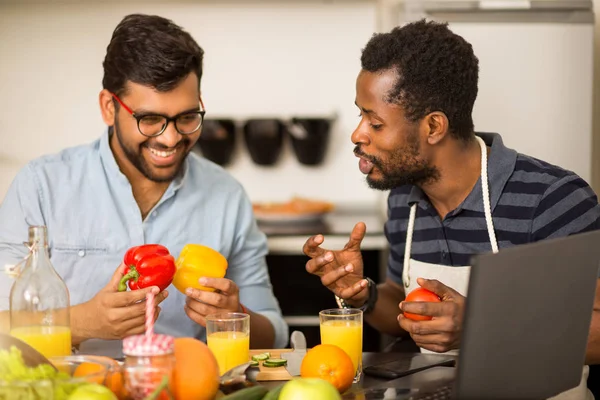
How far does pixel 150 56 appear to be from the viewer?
2.27m

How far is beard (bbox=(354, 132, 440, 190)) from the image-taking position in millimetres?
2186

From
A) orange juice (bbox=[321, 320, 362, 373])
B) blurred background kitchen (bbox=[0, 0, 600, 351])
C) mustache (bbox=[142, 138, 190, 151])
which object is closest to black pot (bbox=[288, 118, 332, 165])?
blurred background kitchen (bbox=[0, 0, 600, 351])

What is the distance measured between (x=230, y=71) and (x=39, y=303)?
2803 mm

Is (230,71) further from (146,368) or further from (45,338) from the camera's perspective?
(146,368)

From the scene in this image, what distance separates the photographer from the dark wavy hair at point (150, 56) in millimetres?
2256

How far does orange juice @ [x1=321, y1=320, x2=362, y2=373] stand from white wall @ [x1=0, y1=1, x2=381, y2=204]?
2.48 meters

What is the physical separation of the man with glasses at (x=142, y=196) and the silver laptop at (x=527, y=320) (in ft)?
3.38

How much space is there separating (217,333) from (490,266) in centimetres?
72

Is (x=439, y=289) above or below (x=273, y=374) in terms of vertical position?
above

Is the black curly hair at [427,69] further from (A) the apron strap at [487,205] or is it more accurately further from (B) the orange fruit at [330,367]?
(B) the orange fruit at [330,367]

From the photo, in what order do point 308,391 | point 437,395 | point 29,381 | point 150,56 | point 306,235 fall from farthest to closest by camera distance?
point 306,235
point 150,56
point 437,395
point 308,391
point 29,381

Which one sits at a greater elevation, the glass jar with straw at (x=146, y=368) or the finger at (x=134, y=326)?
the glass jar with straw at (x=146, y=368)

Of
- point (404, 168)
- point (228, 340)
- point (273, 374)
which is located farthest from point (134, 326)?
point (404, 168)

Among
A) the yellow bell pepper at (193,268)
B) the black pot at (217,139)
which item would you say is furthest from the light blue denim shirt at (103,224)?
the black pot at (217,139)
